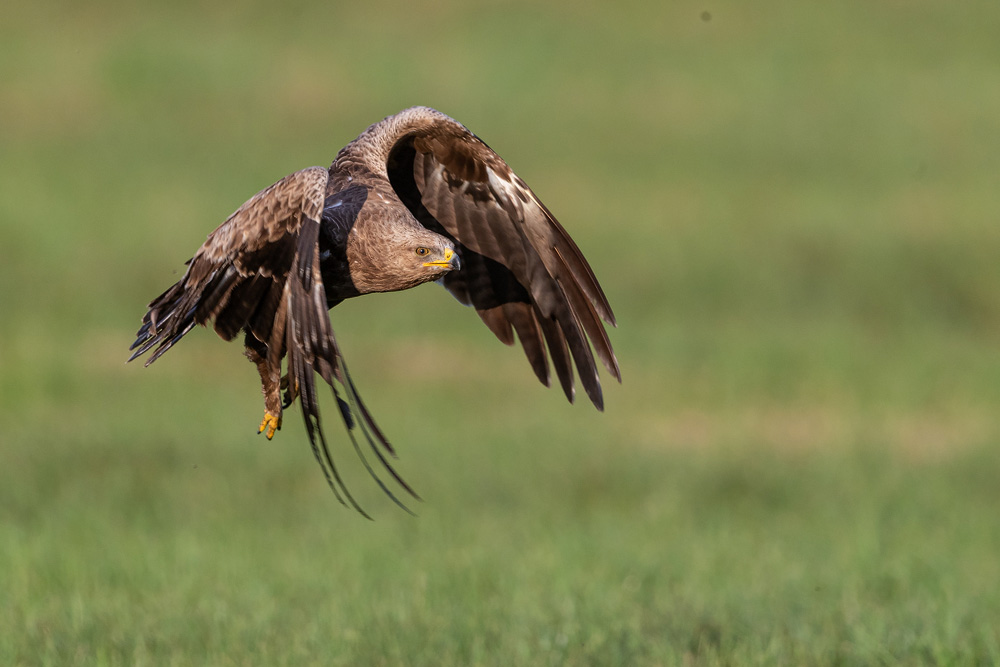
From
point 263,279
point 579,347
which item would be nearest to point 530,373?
point 579,347

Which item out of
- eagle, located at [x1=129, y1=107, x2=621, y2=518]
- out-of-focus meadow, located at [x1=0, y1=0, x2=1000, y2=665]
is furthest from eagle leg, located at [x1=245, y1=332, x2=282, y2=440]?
out-of-focus meadow, located at [x1=0, y1=0, x2=1000, y2=665]

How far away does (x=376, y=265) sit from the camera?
17.9 ft

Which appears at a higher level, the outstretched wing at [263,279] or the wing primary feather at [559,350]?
the outstretched wing at [263,279]

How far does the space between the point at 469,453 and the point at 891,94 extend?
1854 cm

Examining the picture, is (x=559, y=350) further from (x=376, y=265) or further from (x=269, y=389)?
(x=269, y=389)

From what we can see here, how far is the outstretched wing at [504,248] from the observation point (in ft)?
20.8

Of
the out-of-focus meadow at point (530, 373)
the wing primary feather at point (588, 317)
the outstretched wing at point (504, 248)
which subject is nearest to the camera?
the wing primary feather at point (588, 317)

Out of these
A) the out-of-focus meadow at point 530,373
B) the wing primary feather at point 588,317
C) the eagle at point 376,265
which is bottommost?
the out-of-focus meadow at point 530,373

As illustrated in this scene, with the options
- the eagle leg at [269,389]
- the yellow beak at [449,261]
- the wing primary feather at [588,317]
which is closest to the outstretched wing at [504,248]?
the wing primary feather at [588,317]

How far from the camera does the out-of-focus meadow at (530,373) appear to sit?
8.29 metres

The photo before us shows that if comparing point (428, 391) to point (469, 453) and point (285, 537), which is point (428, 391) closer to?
point (469, 453)

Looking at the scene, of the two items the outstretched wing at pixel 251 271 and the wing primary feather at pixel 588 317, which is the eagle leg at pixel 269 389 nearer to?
the outstretched wing at pixel 251 271

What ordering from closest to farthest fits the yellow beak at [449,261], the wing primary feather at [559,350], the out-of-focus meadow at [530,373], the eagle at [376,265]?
the eagle at [376,265], the yellow beak at [449,261], the wing primary feather at [559,350], the out-of-focus meadow at [530,373]

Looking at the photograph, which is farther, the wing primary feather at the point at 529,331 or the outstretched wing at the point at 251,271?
the wing primary feather at the point at 529,331
